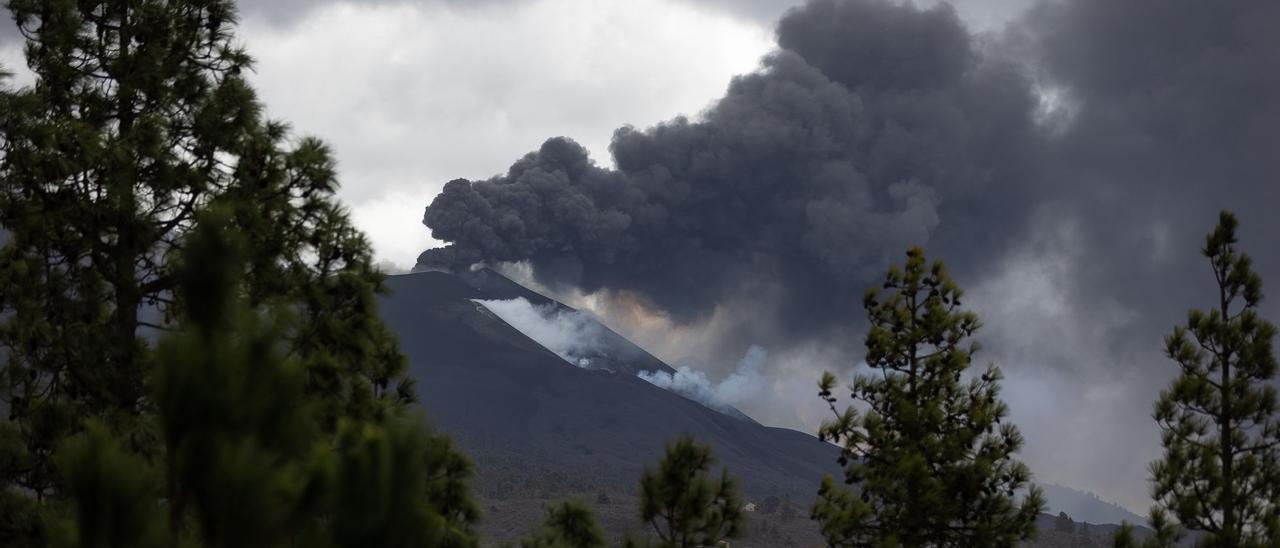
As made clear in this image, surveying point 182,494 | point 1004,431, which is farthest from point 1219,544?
point 182,494

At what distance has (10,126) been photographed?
13.0 metres

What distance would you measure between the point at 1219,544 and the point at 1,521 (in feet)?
61.1

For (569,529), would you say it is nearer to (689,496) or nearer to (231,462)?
(689,496)

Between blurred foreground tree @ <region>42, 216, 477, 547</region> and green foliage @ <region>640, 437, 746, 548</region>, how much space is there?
8475 millimetres

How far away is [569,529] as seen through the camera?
16.0m

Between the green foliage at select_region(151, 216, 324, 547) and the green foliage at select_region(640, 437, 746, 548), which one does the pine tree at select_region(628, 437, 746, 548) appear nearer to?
the green foliage at select_region(640, 437, 746, 548)

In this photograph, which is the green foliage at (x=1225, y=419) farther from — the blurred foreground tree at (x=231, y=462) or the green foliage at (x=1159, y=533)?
the blurred foreground tree at (x=231, y=462)

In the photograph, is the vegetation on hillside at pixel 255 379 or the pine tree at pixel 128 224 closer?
the vegetation on hillside at pixel 255 379

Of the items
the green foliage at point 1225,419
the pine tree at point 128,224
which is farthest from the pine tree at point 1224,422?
the pine tree at point 128,224

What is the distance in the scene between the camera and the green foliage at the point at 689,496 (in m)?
12.3

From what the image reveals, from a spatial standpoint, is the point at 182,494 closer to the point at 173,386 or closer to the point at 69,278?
the point at 173,386

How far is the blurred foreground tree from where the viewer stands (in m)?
3.71

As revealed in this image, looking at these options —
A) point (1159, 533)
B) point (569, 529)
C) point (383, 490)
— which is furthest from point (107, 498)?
point (1159, 533)

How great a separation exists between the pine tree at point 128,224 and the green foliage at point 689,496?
3790 mm
